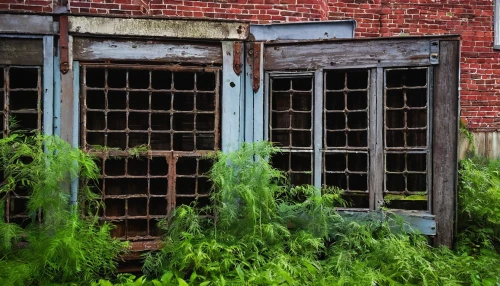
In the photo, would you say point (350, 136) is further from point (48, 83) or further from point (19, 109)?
point (19, 109)

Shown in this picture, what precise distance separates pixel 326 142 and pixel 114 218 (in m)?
2.77

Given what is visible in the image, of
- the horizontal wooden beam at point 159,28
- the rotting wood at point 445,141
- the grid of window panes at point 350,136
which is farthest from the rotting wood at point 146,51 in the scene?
the rotting wood at point 445,141

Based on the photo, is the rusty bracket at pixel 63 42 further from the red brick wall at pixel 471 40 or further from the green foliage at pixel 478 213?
the red brick wall at pixel 471 40

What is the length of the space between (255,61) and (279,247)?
2.22 m

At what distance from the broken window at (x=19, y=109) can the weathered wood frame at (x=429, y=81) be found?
2.60 metres

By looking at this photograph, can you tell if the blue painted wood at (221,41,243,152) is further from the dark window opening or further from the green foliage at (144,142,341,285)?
the dark window opening

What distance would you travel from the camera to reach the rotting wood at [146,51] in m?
4.68

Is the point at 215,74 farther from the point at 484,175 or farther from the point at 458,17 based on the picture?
the point at 458,17

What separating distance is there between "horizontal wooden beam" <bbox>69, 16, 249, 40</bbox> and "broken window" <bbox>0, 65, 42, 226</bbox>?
0.73 metres

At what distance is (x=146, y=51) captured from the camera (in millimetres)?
4777

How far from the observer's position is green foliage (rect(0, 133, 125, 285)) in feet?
12.9

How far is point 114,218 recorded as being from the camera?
15.6 feet

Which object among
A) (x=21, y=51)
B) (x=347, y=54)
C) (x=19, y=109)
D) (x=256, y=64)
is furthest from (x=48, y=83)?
(x=347, y=54)

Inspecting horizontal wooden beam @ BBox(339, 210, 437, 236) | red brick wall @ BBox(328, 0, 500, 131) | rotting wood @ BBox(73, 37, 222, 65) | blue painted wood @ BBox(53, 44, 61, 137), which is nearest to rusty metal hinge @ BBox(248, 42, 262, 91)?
rotting wood @ BBox(73, 37, 222, 65)
